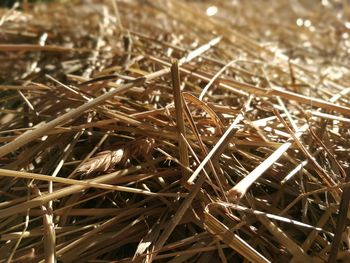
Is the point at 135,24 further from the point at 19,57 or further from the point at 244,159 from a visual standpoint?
the point at 244,159

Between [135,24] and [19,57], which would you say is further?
[135,24]

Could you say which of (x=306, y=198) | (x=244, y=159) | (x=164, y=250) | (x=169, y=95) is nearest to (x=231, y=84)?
(x=169, y=95)

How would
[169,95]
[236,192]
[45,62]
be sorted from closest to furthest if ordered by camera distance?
[236,192] < [169,95] < [45,62]

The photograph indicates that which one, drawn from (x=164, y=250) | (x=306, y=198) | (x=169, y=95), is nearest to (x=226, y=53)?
(x=169, y=95)

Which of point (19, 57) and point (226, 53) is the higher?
point (226, 53)

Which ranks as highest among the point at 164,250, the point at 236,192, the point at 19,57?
the point at 236,192

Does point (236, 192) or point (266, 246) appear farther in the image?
point (266, 246)

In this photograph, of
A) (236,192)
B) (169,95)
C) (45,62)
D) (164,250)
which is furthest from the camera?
(45,62)

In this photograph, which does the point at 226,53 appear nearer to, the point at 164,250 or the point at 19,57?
the point at 19,57

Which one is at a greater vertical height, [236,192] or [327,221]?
[236,192]
